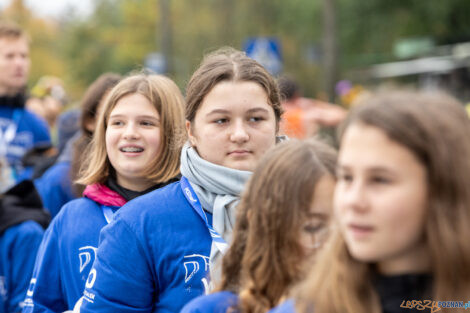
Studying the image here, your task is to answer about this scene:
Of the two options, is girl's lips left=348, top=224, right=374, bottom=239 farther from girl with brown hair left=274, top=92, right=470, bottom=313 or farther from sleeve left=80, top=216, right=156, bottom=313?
sleeve left=80, top=216, right=156, bottom=313

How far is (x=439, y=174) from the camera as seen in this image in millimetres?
2102

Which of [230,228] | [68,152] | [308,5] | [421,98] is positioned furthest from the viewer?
[308,5]

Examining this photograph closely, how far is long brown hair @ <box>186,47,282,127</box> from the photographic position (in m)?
3.63

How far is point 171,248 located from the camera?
11.1 feet

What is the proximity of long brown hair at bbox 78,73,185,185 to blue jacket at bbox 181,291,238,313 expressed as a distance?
59.9 inches

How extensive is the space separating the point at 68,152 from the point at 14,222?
1444 mm

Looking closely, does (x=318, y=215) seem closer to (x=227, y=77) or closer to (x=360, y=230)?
(x=360, y=230)

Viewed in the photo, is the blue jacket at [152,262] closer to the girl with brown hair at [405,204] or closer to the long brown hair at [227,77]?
the long brown hair at [227,77]

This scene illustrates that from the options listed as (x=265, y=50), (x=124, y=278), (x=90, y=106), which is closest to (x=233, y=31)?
(x=265, y=50)

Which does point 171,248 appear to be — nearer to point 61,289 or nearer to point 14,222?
point 61,289

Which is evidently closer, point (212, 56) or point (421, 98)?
point (421, 98)

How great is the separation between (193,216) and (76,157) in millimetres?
2196

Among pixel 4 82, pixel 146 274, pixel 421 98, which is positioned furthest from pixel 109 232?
pixel 4 82

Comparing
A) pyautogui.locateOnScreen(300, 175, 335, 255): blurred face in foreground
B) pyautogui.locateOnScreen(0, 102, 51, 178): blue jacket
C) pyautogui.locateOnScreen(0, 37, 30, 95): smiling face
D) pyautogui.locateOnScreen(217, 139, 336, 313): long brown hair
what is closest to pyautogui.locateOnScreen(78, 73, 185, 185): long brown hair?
pyautogui.locateOnScreen(217, 139, 336, 313): long brown hair
